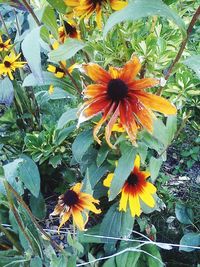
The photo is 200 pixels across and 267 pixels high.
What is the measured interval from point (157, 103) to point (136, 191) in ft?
1.07

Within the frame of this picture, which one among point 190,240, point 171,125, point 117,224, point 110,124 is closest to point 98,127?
point 110,124

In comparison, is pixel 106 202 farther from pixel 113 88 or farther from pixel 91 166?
pixel 113 88

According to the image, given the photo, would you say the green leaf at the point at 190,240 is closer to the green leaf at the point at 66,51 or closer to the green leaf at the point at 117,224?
the green leaf at the point at 117,224

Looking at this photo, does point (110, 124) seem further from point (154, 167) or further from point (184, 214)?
point (184, 214)

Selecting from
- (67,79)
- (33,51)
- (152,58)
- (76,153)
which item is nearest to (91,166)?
(76,153)

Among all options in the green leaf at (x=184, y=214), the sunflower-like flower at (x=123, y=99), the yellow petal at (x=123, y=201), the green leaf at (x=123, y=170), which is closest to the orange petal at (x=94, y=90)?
the sunflower-like flower at (x=123, y=99)

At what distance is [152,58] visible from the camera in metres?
0.85

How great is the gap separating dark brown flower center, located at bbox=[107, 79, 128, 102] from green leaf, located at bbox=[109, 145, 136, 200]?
8.3 inches

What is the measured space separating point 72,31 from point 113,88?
0.87ft

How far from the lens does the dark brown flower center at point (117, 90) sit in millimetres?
693

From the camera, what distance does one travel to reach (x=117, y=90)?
69cm

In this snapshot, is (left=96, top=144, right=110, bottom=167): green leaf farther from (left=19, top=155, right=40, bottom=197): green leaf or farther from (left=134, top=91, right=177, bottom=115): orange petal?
(left=134, top=91, right=177, bottom=115): orange petal

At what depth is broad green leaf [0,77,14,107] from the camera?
3.81 feet

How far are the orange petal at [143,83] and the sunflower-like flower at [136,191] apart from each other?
0.29 m
